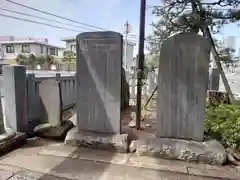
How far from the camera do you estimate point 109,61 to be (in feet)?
9.58

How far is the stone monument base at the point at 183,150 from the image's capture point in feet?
8.45

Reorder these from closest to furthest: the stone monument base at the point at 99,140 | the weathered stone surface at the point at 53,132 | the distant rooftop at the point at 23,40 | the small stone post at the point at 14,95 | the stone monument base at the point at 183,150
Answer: the stone monument base at the point at 183,150 < the stone monument base at the point at 99,140 < the small stone post at the point at 14,95 < the weathered stone surface at the point at 53,132 < the distant rooftop at the point at 23,40

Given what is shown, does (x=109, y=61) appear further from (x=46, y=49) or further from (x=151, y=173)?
(x=46, y=49)

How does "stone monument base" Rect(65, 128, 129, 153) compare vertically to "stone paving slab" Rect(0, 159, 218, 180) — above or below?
above

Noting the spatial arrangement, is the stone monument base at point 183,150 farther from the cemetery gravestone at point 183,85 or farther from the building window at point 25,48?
the building window at point 25,48

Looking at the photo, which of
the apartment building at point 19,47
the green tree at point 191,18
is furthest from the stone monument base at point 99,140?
the apartment building at point 19,47

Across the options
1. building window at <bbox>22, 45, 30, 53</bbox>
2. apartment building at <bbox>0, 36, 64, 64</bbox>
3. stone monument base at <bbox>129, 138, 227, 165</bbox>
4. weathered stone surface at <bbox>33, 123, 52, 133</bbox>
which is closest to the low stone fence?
weathered stone surface at <bbox>33, 123, 52, 133</bbox>

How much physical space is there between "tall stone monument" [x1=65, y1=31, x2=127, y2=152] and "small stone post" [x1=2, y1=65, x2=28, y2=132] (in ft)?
2.63

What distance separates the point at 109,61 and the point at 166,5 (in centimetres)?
229

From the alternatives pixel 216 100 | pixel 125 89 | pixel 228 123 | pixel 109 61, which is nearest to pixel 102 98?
pixel 109 61

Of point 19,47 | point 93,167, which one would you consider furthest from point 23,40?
point 93,167

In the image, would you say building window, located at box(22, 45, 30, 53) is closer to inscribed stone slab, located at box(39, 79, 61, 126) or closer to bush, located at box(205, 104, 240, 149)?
inscribed stone slab, located at box(39, 79, 61, 126)

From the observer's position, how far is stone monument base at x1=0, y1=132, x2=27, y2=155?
107 inches

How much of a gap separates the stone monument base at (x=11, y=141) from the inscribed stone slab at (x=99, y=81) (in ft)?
2.77
